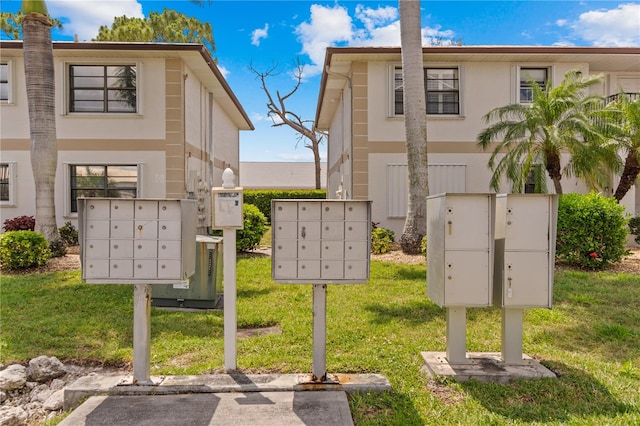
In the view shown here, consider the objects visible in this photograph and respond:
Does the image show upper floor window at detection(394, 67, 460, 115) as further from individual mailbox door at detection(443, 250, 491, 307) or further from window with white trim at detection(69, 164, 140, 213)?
individual mailbox door at detection(443, 250, 491, 307)

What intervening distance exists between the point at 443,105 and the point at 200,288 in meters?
10.0

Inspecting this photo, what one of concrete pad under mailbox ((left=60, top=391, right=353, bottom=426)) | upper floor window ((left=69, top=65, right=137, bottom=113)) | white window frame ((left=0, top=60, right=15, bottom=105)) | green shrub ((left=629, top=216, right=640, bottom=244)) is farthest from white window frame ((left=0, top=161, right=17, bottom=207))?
green shrub ((left=629, top=216, right=640, bottom=244))

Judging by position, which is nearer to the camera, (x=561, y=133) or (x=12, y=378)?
(x=12, y=378)

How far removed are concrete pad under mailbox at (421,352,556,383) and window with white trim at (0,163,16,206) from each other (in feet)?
43.1

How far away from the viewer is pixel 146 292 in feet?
11.5

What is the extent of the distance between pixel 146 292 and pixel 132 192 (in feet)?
33.3

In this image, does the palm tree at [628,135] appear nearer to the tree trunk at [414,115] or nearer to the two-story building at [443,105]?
the two-story building at [443,105]

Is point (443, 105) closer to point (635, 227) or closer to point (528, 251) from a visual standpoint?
point (635, 227)

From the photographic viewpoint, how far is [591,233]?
28.4ft

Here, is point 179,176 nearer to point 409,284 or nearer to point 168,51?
point 168,51

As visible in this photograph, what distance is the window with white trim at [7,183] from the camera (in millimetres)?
12570

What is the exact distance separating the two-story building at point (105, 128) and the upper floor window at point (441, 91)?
6622mm

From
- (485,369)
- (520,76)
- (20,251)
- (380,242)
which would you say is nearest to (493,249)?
(485,369)

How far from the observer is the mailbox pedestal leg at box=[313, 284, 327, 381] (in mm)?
3539
